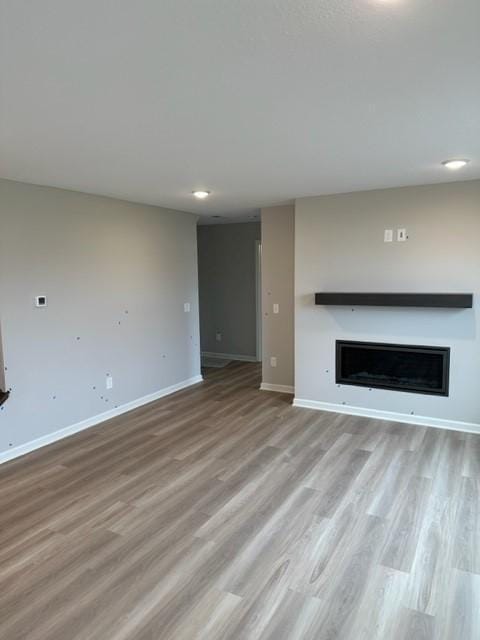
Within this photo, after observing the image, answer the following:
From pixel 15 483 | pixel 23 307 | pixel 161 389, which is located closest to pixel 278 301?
pixel 161 389

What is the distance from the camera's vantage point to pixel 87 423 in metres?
4.55

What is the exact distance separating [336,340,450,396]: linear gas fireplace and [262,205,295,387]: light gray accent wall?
0.93 meters

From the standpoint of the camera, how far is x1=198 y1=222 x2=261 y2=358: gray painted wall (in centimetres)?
754

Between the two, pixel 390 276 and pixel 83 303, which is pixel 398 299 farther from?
pixel 83 303

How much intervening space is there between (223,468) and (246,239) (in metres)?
4.73

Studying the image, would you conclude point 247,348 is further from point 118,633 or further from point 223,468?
point 118,633

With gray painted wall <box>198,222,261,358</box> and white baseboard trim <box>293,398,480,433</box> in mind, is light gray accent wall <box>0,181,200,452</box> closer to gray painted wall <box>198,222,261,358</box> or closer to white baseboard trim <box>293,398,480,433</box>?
gray painted wall <box>198,222,261,358</box>

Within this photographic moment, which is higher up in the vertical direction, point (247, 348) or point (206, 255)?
point (206, 255)

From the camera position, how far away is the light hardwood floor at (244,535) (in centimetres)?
202

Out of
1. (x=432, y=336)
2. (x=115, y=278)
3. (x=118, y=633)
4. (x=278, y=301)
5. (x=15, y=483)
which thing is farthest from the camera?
(x=278, y=301)

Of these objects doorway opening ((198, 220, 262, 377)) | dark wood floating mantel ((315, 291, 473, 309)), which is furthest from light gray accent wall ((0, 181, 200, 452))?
dark wood floating mantel ((315, 291, 473, 309))

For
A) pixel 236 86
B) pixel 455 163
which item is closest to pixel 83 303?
pixel 236 86

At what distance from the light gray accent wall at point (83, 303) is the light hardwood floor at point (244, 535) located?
20.4 inches

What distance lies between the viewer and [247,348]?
775 cm
